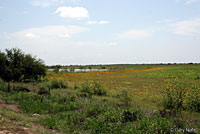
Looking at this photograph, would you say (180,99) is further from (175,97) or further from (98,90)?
(98,90)

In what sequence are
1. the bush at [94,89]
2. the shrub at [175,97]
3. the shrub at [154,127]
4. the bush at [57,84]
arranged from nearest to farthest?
the shrub at [154,127], the shrub at [175,97], the bush at [94,89], the bush at [57,84]

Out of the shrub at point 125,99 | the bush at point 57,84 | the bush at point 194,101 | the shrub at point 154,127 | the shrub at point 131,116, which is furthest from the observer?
the bush at point 57,84

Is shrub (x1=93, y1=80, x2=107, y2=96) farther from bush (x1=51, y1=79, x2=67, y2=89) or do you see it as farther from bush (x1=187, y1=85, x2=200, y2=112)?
bush (x1=187, y1=85, x2=200, y2=112)

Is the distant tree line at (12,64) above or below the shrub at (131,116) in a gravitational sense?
above

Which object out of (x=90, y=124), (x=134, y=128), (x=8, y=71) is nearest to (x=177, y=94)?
(x=134, y=128)

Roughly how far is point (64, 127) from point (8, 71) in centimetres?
1093

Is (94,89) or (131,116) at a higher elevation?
(94,89)

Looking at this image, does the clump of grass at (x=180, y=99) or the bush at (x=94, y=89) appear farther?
the bush at (x=94, y=89)

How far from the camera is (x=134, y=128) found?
6.64 meters

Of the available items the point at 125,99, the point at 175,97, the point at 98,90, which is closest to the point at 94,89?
the point at 98,90

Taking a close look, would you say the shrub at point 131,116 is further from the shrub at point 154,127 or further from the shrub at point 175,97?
the shrub at point 175,97

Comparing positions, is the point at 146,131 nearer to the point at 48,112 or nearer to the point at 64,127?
the point at 64,127

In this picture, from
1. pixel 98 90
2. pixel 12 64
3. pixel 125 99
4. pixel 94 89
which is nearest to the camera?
Result: pixel 125 99

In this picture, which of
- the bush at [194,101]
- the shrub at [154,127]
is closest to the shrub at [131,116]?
the shrub at [154,127]
